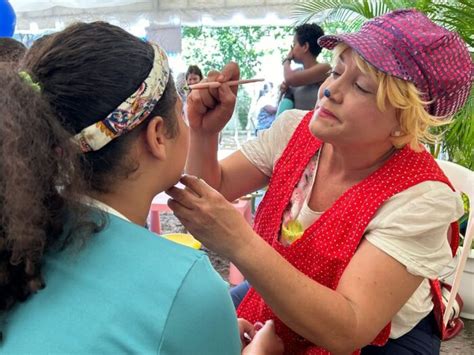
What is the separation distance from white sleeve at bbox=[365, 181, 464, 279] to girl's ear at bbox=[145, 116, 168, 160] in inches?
18.1

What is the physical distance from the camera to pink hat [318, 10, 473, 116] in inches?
36.2

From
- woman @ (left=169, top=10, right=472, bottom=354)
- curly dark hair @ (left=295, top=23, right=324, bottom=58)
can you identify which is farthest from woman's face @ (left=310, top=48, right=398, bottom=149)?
curly dark hair @ (left=295, top=23, right=324, bottom=58)

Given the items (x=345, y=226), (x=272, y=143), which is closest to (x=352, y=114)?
(x=345, y=226)

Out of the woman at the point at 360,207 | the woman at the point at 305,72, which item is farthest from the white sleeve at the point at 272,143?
the woman at the point at 305,72

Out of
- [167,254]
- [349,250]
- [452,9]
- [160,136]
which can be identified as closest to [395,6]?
[452,9]

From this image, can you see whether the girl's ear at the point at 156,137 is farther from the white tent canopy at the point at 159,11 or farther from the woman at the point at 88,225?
the white tent canopy at the point at 159,11

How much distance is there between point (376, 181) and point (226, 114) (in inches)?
15.9

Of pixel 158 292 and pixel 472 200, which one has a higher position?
pixel 158 292

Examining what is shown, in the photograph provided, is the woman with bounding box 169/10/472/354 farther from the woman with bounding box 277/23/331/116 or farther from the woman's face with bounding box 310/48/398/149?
the woman with bounding box 277/23/331/116

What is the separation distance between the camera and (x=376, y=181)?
1003 millimetres

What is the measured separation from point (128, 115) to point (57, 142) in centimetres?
12

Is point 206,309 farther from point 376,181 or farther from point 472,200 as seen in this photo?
point 472,200

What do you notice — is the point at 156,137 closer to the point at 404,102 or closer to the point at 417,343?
the point at 404,102

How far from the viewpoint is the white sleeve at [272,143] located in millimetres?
1259
